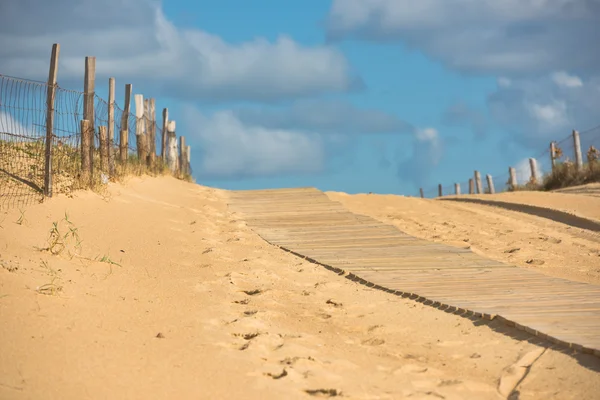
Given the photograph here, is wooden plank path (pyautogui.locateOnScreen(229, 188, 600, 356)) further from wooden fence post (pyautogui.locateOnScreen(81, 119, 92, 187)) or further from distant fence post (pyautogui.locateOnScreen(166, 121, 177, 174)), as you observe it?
distant fence post (pyautogui.locateOnScreen(166, 121, 177, 174))

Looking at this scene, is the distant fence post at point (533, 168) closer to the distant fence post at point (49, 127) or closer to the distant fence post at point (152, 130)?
the distant fence post at point (152, 130)

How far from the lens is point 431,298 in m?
6.58

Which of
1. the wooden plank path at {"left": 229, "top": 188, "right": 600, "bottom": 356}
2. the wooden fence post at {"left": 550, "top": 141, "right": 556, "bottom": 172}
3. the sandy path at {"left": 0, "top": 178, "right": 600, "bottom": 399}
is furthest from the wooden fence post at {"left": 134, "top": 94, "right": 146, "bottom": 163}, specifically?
the wooden fence post at {"left": 550, "top": 141, "right": 556, "bottom": 172}

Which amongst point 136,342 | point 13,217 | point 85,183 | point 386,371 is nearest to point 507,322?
point 386,371

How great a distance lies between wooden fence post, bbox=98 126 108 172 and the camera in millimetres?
10797

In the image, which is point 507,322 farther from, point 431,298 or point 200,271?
point 200,271

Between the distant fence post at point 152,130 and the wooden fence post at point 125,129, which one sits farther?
the distant fence post at point 152,130

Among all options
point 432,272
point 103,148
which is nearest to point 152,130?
point 103,148

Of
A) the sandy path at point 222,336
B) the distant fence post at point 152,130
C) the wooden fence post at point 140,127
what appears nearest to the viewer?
the sandy path at point 222,336

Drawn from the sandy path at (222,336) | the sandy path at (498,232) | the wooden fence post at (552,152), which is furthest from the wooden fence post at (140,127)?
the wooden fence post at (552,152)

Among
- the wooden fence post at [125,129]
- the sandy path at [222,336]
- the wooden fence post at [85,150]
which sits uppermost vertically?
the wooden fence post at [125,129]

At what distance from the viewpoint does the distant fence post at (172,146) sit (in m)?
17.2

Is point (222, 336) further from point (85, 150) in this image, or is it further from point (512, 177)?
point (512, 177)

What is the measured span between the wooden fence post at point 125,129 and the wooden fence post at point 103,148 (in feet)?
4.12
